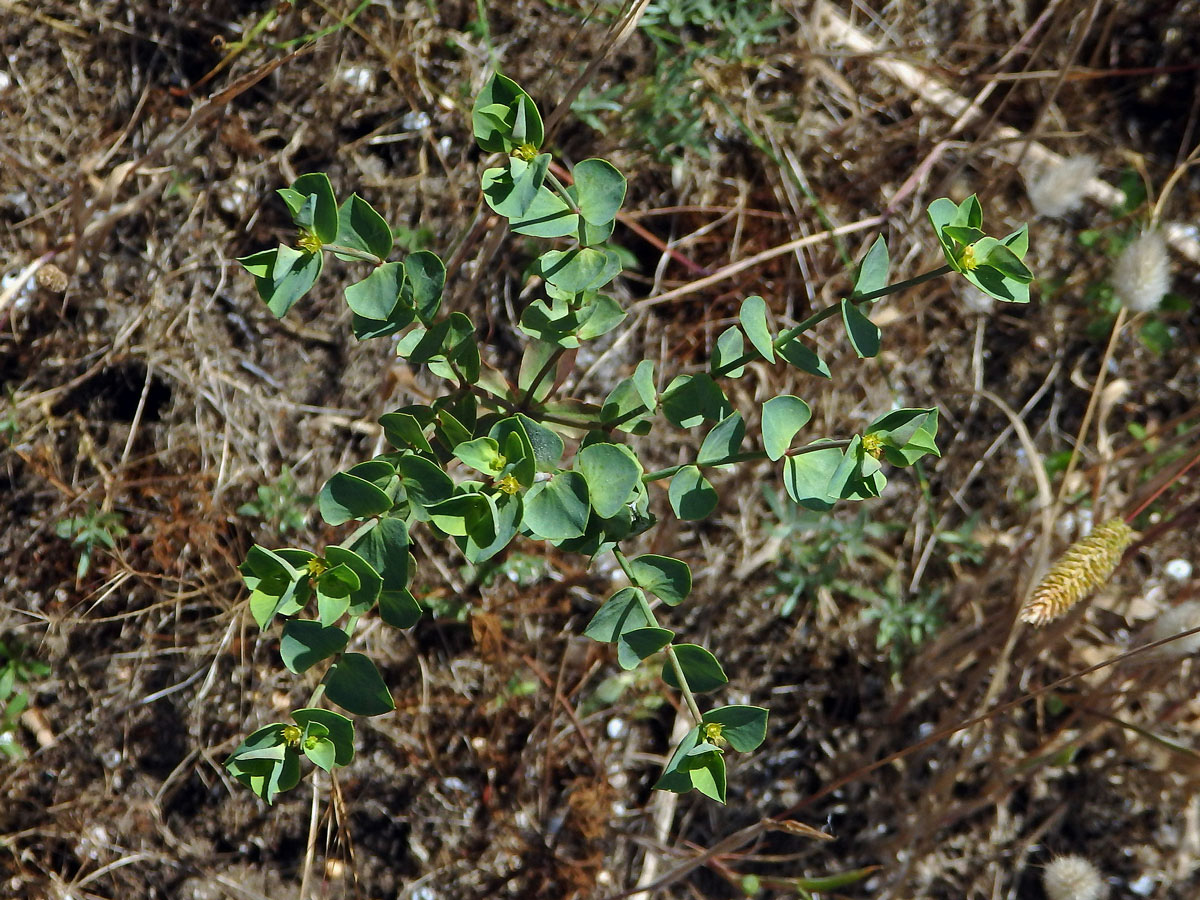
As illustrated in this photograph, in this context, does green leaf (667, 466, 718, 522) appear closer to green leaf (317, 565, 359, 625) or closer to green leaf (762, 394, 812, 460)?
green leaf (762, 394, 812, 460)

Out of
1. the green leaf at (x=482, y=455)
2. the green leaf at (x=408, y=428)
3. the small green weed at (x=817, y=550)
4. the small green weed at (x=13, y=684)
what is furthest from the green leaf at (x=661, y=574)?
the small green weed at (x=13, y=684)

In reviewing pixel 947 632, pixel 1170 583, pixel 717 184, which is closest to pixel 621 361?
pixel 717 184

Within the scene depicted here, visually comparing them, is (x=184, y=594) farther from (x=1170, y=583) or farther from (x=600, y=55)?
(x=1170, y=583)

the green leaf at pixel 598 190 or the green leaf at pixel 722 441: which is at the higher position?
the green leaf at pixel 598 190

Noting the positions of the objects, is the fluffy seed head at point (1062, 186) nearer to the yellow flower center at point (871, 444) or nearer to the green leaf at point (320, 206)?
the yellow flower center at point (871, 444)

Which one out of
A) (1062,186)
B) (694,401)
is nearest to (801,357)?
(694,401)

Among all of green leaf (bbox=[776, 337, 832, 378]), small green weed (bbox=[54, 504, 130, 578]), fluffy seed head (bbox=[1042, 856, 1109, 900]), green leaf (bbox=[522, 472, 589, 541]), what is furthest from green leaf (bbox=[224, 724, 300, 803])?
fluffy seed head (bbox=[1042, 856, 1109, 900])
